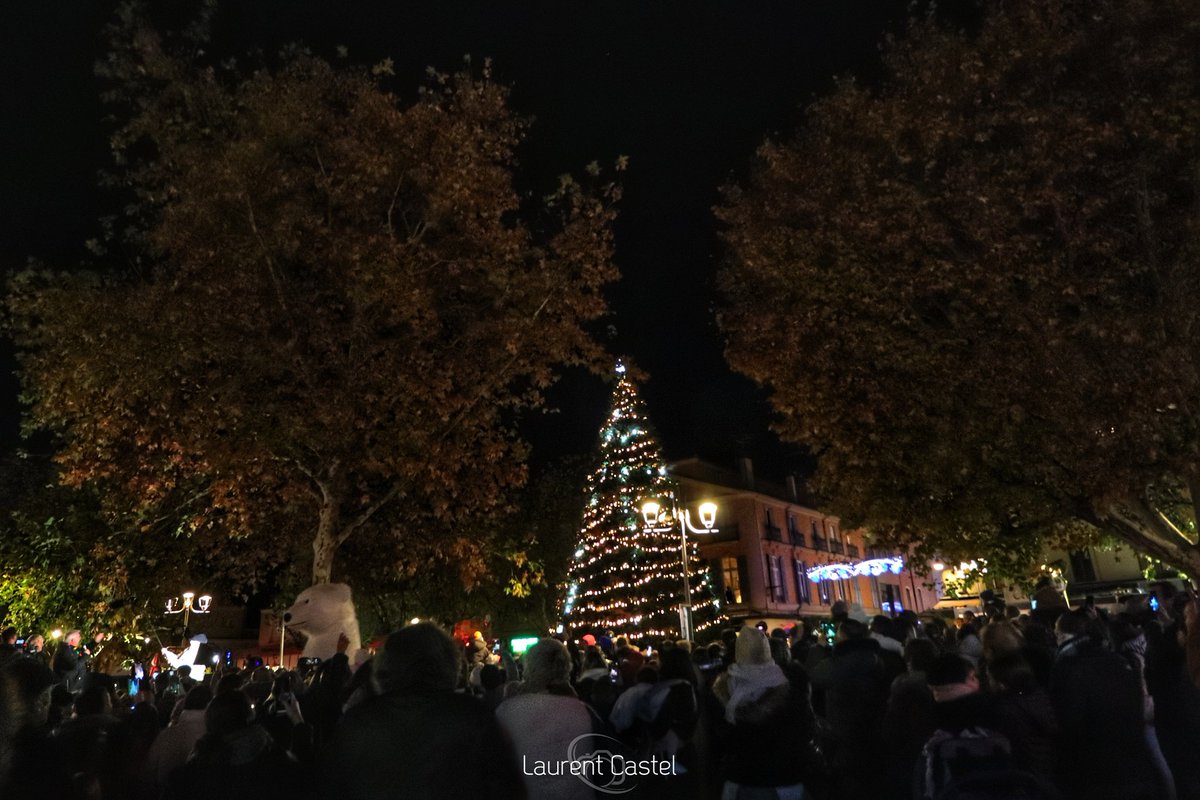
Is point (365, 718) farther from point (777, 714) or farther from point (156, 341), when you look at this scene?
point (156, 341)

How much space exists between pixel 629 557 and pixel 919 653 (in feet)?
80.6

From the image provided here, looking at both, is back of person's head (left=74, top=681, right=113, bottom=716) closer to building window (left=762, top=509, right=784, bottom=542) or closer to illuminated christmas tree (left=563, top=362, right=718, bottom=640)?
illuminated christmas tree (left=563, top=362, right=718, bottom=640)

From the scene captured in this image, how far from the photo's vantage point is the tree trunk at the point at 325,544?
594 inches

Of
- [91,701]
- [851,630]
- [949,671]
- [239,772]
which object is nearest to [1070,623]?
[851,630]

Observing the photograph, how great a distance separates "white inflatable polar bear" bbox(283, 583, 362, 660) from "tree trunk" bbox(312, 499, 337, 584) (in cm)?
354

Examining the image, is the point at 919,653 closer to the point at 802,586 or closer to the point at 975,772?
the point at 975,772

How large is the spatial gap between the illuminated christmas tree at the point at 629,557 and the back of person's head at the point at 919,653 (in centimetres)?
2282

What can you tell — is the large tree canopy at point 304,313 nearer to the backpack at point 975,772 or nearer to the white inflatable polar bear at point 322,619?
the white inflatable polar bear at point 322,619

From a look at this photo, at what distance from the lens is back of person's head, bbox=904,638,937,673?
5543mm

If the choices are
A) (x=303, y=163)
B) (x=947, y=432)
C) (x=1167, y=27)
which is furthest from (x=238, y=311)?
(x=1167, y=27)

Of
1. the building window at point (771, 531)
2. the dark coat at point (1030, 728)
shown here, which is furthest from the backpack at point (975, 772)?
the building window at point (771, 531)

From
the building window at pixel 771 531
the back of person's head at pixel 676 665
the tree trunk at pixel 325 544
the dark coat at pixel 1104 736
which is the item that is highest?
the building window at pixel 771 531

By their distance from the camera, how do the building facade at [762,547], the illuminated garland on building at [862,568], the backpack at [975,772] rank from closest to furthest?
1. the backpack at [975,772]
2. the illuminated garland on building at [862,568]
3. the building facade at [762,547]

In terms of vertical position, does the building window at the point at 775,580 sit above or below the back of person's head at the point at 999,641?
above
